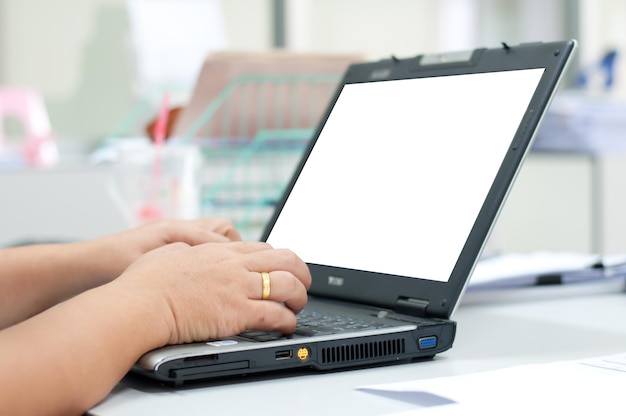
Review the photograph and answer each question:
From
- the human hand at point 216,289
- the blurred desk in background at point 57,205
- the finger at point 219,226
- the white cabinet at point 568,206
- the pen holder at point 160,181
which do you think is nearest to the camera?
the human hand at point 216,289

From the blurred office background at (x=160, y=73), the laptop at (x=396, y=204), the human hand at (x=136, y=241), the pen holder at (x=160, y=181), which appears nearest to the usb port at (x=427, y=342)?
the laptop at (x=396, y=204)

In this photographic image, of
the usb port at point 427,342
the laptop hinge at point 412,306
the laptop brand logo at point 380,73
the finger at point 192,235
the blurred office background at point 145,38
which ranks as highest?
the blurred office background at point 145,38

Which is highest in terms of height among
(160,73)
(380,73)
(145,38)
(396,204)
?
(145,38)

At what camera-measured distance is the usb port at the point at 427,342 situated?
1.99ft

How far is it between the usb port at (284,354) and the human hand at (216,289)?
1.0 inches

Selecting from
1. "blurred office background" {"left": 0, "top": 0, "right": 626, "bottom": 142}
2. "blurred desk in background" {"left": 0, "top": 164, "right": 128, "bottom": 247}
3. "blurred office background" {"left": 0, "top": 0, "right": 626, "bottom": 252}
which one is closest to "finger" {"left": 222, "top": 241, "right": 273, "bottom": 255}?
"blurred desk in background" {"left": 0, "top": 164, "right": 128, "bottom": 247}

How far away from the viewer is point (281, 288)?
1.94ft

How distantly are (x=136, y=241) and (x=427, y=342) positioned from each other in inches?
10.9

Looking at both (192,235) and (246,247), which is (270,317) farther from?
(192,235)

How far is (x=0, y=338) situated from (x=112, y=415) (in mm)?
79

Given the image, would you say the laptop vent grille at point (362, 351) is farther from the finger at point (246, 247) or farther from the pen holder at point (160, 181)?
the pen holder at point (160, 181)

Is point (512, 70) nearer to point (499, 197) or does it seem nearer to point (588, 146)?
point (499, 197)

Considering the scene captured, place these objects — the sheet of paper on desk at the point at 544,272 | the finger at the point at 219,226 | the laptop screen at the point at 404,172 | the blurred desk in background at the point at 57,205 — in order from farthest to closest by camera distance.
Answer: the blurred desk in background at the point at 57,205 → the sheet of paper on desk at the point at 544,272 → the finger at the point at 219,226 → the laptop screen at the point at 404,172

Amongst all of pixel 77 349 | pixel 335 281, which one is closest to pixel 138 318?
pixel 77 349
